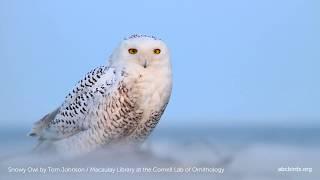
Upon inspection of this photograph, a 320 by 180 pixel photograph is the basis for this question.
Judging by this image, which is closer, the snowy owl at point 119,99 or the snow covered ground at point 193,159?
the snowy owl at point 119,99

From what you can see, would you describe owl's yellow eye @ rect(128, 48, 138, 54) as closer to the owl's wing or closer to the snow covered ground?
the owl's wing

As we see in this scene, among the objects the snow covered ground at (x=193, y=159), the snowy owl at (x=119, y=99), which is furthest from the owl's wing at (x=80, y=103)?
the snow covered ground at (x=193, y=159)

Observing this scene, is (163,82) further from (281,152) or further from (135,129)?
(281,152)

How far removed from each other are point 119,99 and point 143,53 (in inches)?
7.5

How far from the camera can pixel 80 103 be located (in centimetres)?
326

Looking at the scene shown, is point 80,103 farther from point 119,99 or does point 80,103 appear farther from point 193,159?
point 193,159

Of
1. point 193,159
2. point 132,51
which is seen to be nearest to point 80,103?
point 132,51

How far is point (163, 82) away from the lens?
3.28 meters

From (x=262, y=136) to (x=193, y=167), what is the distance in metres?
0.29

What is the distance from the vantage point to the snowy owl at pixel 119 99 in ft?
10.6

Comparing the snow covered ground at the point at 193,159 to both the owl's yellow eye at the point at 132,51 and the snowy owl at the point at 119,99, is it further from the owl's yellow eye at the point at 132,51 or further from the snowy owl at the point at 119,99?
the owl's yellow eye at the point at 132,51

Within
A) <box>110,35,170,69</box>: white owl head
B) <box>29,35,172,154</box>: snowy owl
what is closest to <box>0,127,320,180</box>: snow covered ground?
<box>29,35,172,154</box>: snowy owl

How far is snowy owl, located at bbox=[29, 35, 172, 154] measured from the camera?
3230mm

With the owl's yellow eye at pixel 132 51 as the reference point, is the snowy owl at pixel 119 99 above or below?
below
